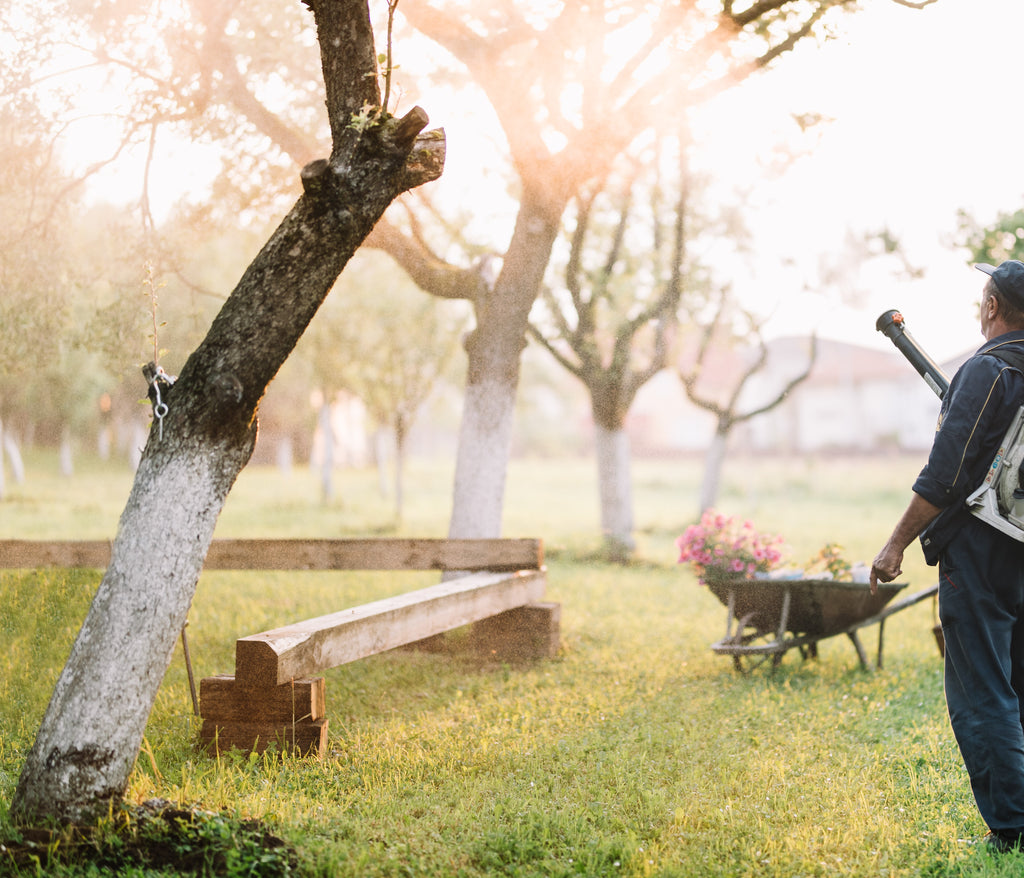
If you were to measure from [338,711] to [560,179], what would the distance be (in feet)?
15.9

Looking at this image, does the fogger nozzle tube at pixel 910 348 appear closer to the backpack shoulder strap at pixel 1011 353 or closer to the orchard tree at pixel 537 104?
the backpack shoulder strap at pixel 1011 353

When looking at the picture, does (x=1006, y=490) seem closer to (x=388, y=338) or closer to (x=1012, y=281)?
(x=1012, y=281)

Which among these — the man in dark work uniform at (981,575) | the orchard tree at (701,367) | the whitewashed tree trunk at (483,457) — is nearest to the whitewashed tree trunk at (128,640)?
the man in dark work uniform at (981,575)

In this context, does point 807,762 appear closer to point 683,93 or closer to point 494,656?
point 494,656

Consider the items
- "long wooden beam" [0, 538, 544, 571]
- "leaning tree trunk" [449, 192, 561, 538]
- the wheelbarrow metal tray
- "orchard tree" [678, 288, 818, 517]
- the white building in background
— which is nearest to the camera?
the wheelbarrow metal tray

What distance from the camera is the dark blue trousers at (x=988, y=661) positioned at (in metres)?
3.45

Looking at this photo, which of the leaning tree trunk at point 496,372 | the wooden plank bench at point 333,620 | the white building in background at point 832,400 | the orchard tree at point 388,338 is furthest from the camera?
the white building in background at point 832,400

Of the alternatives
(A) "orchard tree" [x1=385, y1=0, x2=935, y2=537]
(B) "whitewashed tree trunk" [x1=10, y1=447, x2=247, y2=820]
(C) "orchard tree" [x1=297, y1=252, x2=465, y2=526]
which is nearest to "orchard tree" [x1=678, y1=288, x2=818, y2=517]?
(C) "orchard tree" [x1=297, y1=252, x2=465, y2=526]

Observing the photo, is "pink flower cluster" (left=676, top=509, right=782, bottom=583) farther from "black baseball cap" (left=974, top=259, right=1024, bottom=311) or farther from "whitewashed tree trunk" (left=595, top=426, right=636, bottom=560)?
"whitewashed tree trunk" (left=595, top=426, right=636, bottom=560)

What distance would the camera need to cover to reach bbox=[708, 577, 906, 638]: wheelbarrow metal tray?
21.6 feet

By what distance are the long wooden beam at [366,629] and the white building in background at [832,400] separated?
36640 millimetres

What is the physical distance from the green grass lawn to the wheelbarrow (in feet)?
0.94

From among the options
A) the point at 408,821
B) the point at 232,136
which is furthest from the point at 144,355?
the point at 408,821

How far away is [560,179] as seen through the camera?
7789mm
